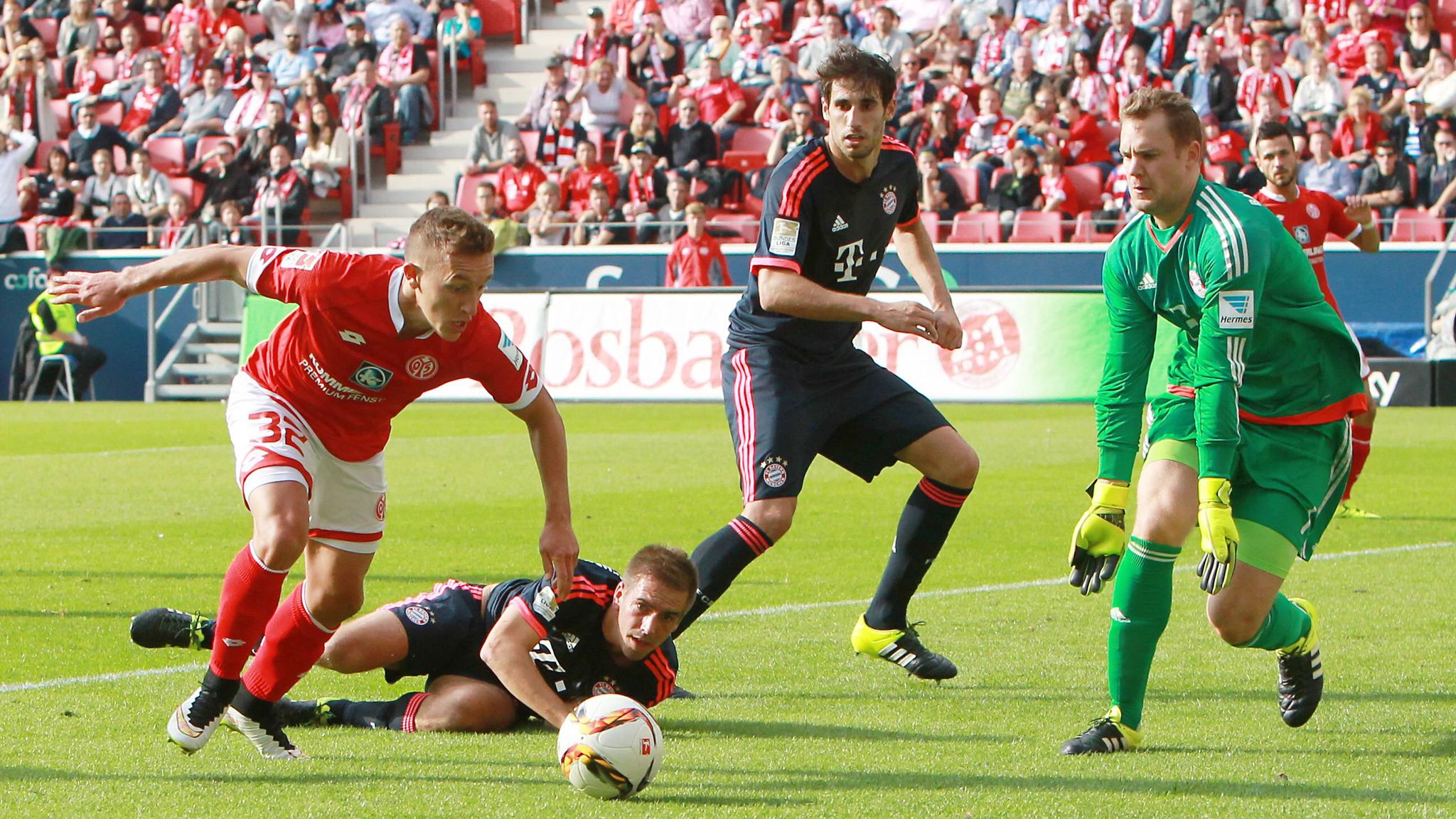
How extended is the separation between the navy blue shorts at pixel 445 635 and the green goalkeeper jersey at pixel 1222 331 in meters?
1.86

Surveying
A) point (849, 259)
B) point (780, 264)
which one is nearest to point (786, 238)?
point (780, 264)

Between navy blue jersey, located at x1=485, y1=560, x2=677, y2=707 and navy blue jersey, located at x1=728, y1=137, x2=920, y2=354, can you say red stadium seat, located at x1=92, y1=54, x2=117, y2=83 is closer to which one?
navy blue jersey, located at x1=728, y1=137, x2=920, y2=354

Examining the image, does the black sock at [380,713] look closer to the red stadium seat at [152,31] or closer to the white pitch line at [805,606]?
the white pitch line at [805,606]

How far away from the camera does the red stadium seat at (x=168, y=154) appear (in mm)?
25719

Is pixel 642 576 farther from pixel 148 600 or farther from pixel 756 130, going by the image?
pixel 756 130

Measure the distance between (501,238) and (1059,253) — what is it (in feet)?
22.0

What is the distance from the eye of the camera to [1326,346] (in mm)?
5035

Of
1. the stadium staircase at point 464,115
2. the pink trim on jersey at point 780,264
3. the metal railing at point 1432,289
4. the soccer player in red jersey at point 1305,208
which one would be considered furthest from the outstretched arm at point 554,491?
the stadium staircase at point 464,115

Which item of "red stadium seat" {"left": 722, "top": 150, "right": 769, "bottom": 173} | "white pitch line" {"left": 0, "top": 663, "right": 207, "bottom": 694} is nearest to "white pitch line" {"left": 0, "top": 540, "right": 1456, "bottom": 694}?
"white pitch line" {"left": 0, "top": 663, "right": 207, "bottom": 694}

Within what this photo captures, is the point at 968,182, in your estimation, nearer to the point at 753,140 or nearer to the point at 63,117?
the point at 753,140

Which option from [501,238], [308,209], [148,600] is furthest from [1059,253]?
[148,600]

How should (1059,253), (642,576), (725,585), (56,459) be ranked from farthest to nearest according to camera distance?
(1059,253) → (56,459) → (725,585) → (642,576)

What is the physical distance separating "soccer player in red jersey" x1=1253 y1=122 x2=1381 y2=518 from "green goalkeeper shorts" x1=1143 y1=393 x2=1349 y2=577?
4.33 meters

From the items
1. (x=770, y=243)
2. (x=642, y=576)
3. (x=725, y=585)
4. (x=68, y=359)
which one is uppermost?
(x=770, y=243)
